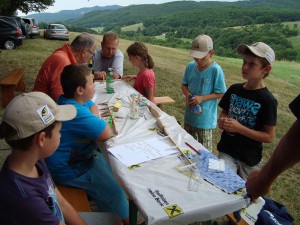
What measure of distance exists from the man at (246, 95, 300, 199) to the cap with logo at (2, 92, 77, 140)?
1179 millimetres

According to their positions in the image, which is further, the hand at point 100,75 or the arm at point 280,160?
the hand at point 100,75

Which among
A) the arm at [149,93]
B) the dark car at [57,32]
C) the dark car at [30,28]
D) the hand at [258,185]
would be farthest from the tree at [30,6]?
the hand at [258,185]

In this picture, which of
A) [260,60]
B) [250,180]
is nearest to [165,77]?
[260,60]

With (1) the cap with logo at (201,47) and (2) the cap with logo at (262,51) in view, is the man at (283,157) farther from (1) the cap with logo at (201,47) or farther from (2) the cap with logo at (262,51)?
(1) the cap with logo at (201,47)

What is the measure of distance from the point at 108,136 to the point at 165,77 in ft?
27.8

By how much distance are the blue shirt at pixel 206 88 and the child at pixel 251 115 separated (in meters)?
0.68

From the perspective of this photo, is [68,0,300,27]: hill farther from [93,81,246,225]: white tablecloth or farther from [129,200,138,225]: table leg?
[129,200,138,225]: table leg

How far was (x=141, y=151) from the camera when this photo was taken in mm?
2273

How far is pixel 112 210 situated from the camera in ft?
7.86

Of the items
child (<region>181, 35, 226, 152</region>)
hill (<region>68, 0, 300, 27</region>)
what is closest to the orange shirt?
child (<region>181, 35, 226, 152</region>)

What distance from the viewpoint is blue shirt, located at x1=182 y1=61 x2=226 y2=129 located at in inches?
135

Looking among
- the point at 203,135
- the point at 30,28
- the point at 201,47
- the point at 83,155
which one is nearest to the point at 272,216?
the point at 203,135

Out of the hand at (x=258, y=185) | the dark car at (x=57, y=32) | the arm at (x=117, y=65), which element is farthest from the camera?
the dark car at (x=57, y=32)

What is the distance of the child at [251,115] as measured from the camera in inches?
97.5
